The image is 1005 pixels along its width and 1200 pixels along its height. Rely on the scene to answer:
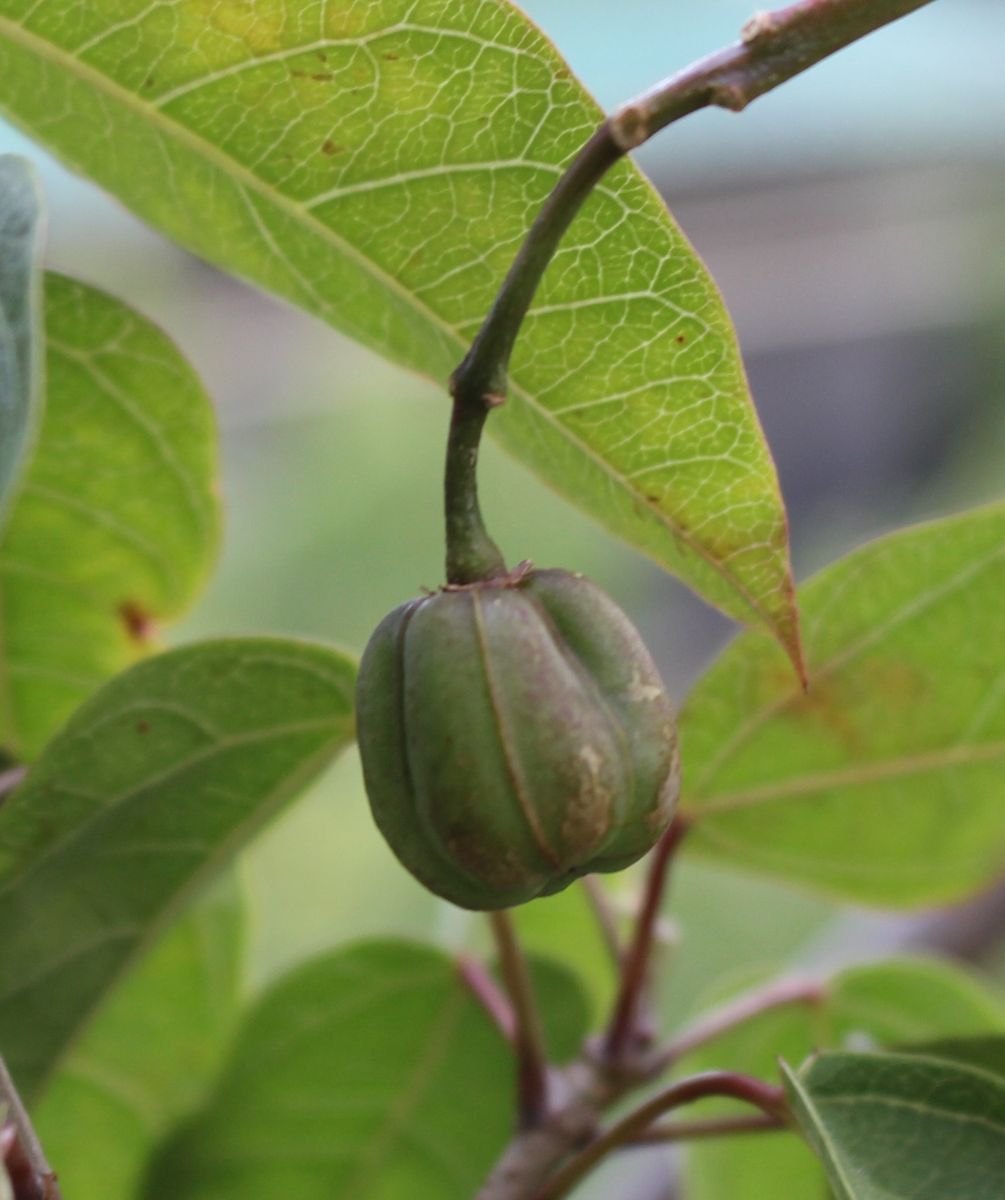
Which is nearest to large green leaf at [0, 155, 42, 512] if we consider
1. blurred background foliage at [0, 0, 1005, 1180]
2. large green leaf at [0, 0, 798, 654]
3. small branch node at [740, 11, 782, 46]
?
large green leaf at [0, 0, 798, 654]

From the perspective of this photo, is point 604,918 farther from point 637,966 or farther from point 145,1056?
point 145,1056

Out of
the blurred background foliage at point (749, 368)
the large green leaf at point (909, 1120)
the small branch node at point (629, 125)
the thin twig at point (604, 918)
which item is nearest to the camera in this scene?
the small branch node at point (629, 125)

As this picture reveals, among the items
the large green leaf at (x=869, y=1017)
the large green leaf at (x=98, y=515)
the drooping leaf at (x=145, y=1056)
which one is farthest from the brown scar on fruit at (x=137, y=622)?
the large green leaf at (x=869, y=1017)

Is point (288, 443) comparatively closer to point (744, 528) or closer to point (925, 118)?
point (925, 118)

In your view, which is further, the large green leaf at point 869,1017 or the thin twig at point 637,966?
the large green leaf at point 869,1017

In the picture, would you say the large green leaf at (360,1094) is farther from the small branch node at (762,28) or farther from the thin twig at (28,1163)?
the small branch node at (762,28)

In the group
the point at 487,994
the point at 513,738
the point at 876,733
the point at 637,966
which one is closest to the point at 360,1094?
the point at 487,994

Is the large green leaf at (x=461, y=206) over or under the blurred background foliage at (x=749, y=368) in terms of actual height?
over
